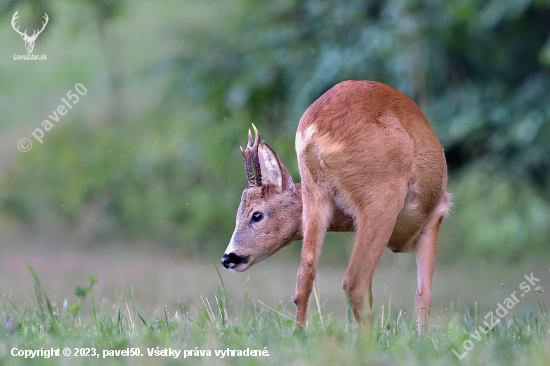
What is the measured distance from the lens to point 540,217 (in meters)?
9.58

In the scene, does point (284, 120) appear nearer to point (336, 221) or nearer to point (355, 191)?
point (336, 221)

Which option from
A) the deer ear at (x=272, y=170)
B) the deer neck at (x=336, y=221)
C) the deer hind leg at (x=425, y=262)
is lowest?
the deer hind leg at (x=425, y=262)

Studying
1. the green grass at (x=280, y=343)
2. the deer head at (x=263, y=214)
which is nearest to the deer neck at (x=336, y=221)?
the deer head at (x=263, y=214)

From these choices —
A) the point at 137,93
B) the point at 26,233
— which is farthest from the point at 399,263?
the point at 137,93

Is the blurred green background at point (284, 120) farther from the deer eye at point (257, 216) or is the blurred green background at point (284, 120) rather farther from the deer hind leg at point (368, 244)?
the deer hind leg at point (368, 244)

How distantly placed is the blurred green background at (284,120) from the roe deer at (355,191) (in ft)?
15.8

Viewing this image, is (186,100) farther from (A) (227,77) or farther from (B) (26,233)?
(B) (26,233)

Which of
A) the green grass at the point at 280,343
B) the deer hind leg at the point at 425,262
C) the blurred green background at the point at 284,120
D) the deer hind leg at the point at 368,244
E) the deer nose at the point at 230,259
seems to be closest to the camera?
the green grass at the point at 280,343

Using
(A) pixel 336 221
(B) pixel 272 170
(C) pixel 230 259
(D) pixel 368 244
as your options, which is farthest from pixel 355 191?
(C) pixel 230 259

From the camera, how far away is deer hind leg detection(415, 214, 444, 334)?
14.3 ft

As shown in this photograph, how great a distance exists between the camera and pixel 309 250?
391 centimetres

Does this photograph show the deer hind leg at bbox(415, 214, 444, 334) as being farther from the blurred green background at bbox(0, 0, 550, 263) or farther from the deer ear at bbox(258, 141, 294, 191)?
the blurred green background at bbox(0, 0, 550, 263)

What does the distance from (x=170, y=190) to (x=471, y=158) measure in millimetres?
5305

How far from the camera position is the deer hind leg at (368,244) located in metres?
3.84
